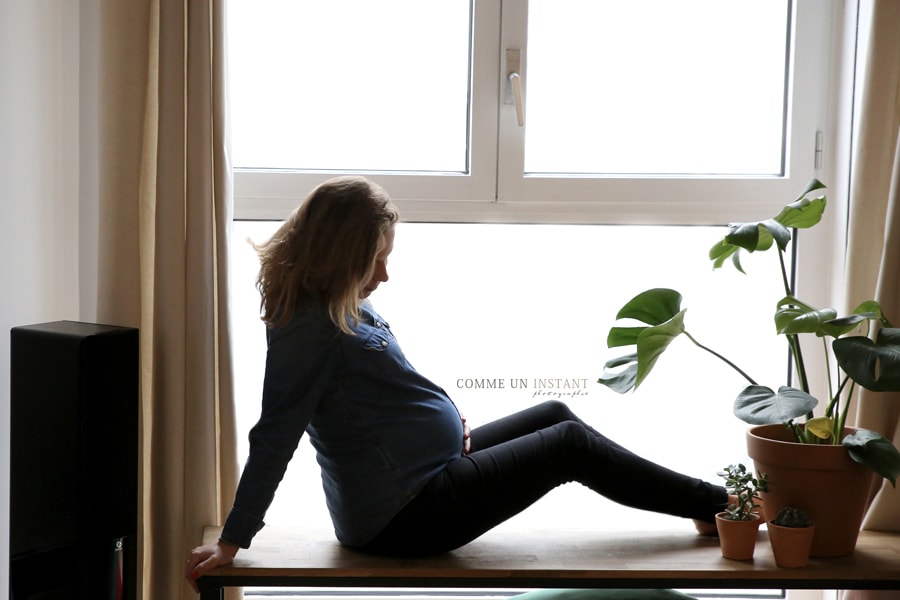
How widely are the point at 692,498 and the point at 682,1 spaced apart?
53.8 inches

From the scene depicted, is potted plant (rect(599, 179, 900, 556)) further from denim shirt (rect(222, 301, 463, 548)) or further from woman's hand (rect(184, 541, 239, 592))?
woman's hand (rect(184, 541, 239, 592))

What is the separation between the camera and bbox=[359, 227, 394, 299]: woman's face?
1.86 meters

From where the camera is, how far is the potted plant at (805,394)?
5.89 feet

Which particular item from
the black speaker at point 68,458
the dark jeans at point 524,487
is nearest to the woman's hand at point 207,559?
the black speaker at point 68,458

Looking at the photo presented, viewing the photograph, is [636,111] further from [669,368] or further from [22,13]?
[22,13]

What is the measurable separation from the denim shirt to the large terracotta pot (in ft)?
2.26

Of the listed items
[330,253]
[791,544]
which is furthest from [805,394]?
[330,253]

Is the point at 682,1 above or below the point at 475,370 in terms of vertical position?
above

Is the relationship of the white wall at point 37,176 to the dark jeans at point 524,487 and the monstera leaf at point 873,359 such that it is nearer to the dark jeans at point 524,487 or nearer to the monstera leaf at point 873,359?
the dark jeans at point 524,487

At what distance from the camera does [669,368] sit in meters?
2.57

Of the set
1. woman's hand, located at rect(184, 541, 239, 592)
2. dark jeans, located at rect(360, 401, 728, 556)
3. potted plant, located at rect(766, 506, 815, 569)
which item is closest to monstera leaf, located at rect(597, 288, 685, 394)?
dark jeans, located at rect(360, 401, 728, 556)

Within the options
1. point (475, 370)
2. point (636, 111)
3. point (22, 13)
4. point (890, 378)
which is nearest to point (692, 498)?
point (890, 378)

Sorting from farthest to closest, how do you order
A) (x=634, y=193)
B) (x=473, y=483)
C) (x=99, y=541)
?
(x=634, y=193), (x=473, y=483), (x=99, y=541)

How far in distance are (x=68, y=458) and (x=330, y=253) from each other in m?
0.64
